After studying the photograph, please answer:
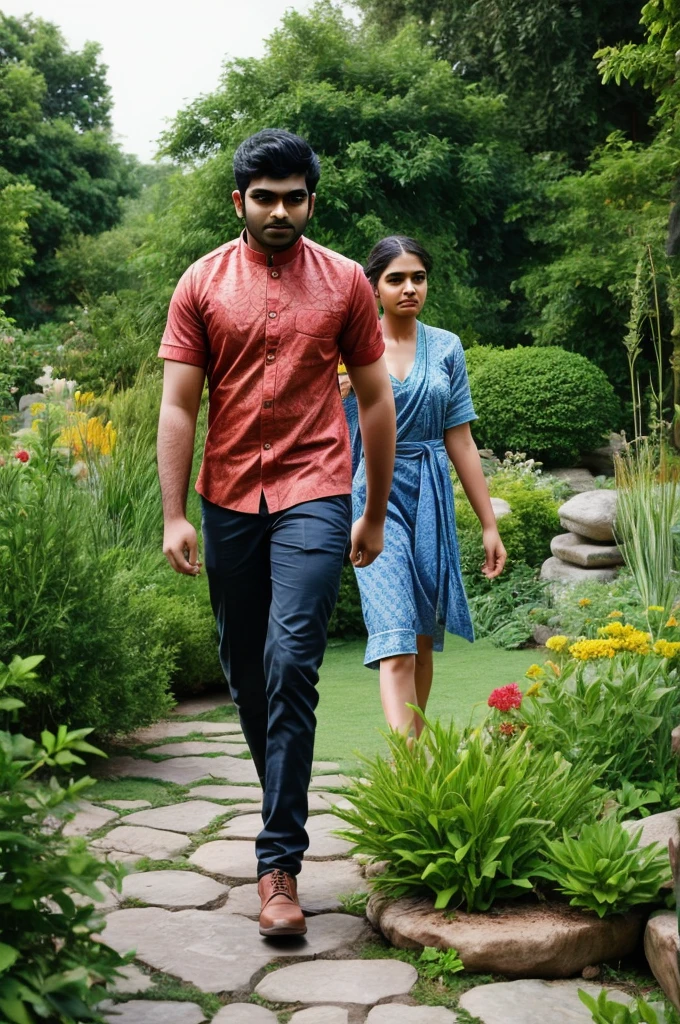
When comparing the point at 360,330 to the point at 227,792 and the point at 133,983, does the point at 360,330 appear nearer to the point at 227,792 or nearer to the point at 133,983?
the point at 133,983

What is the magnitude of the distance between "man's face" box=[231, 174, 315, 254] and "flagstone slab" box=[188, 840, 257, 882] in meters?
1.85

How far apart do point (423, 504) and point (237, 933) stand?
170 centimetres

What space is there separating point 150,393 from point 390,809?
663 cm

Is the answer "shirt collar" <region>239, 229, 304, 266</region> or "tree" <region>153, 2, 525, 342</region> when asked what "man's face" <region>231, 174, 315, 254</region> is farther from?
"tree" <region>153, 2, 525, 342</region>

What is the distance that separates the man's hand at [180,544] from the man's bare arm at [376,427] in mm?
539

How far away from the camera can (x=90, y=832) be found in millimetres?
3900

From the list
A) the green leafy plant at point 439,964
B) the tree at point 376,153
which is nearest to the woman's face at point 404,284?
the green leafy plant at point 439,964

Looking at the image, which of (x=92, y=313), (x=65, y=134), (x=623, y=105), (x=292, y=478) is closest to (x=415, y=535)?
(x=292, y=478)

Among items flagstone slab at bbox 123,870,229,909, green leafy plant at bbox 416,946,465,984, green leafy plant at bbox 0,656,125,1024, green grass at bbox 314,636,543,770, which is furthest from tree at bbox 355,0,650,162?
green leafy plant at bbox 0,656,125,1024

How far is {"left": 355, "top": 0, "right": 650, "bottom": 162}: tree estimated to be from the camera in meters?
19.2

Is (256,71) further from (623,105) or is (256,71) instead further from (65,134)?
(65,134)

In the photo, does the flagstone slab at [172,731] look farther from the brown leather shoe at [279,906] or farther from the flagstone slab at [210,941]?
the brown leather shoe at [279,906]

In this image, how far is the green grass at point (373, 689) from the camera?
5.46 metres

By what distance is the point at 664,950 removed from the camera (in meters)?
2.59
